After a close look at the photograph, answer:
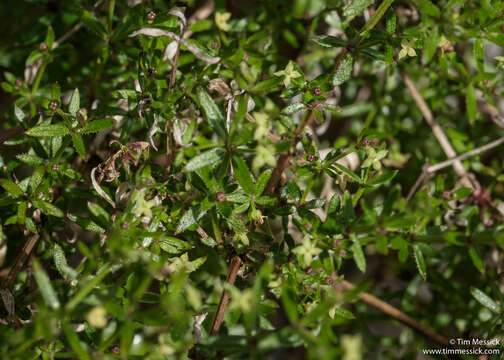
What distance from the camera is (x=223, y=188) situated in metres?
1.48

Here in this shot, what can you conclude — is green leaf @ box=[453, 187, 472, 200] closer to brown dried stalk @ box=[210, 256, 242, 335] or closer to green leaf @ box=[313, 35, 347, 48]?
green leaf @ box=[313, 35, 347, 48]

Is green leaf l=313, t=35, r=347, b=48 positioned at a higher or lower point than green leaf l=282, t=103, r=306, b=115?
higher

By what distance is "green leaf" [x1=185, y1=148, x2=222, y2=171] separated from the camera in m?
1.30

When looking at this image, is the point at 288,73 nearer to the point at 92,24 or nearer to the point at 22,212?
the point at 92,24

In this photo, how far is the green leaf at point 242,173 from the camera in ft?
4.49

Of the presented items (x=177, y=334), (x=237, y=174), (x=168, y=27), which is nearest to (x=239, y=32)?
(x=168, y=27)

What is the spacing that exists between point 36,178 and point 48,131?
18cm

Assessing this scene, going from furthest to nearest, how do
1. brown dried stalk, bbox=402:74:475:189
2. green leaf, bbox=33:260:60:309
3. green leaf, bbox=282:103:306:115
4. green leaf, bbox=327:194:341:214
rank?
brown dried stalk, bbox=402:74:475:189 → green leaf, bbox=282:103:306:115 → green leaf, bbox=327:194:341:214 → green leaf, bbox=33:260:60:309

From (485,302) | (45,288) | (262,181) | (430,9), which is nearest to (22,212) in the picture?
(45,288)

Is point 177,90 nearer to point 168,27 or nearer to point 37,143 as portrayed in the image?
point 168,27

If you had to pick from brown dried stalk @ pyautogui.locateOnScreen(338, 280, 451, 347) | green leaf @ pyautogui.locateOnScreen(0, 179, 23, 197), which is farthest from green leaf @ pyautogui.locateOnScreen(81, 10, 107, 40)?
brown dried stalk @ pyautogui.locateOnScreen(338, 280, 451, 347)

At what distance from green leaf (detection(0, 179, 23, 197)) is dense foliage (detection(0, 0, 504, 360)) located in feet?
0.12

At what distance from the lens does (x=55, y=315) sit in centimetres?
110

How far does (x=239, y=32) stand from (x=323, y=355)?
58.4 inches
